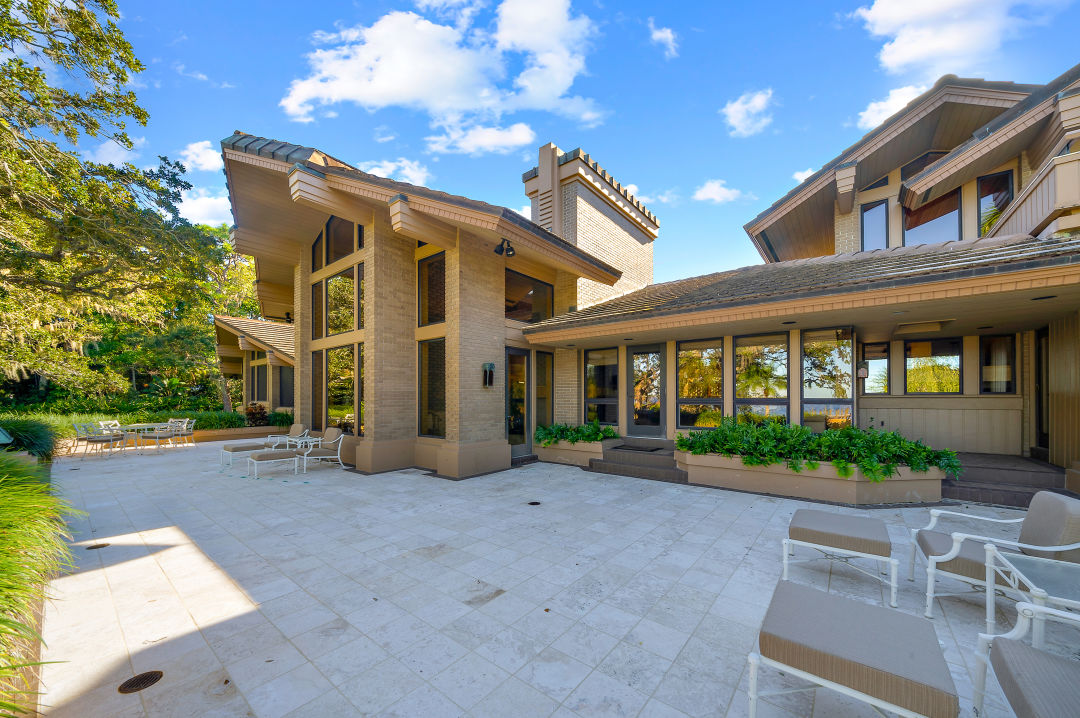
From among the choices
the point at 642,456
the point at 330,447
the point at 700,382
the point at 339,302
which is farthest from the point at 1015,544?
the point at 339,302

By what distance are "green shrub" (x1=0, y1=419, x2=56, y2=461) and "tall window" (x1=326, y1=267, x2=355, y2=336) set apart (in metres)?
7.38

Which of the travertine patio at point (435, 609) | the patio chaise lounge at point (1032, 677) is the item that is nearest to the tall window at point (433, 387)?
the travertine patio at point (435, 609)

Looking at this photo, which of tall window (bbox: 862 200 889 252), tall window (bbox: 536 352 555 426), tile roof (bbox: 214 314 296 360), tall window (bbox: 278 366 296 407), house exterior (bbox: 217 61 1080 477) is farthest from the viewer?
tall window (bbox: 278 366 296 407)

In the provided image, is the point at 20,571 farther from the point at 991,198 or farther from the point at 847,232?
the point at 991,198

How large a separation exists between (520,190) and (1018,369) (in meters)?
12.5

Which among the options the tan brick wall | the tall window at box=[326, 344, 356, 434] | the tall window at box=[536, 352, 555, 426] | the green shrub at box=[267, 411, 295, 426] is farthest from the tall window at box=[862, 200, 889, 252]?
the green shrub at box=[267, 411, 295, 426]

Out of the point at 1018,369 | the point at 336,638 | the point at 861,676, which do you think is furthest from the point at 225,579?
the point at 1018,369

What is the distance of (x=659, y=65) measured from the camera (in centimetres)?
1030

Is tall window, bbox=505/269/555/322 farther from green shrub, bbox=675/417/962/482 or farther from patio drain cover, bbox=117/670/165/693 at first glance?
patio drain cover, bbox=117/670/165/693

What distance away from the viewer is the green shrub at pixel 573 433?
9.55 meters

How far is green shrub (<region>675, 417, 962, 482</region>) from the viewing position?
244 inches

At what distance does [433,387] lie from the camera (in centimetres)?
945

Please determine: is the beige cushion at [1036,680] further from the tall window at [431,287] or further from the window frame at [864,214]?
the window frame at [864,214]

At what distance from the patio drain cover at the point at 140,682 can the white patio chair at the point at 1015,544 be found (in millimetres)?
5456
